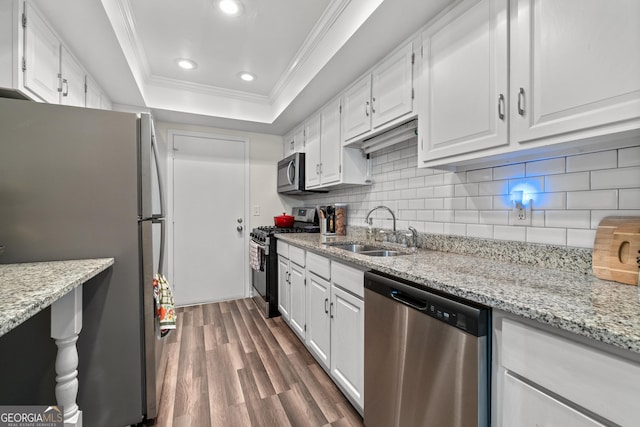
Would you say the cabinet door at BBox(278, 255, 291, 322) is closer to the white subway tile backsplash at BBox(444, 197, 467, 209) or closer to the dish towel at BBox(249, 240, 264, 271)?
the dish towel at BBox(249, 240, 264, 271)

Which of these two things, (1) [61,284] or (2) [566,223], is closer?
(1) [61,284]

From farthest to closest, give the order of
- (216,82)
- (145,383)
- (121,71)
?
(216,82), (121,71), (145,383)

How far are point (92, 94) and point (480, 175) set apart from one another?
295 centimetres

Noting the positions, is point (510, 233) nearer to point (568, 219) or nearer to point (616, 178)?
point (568, 219)

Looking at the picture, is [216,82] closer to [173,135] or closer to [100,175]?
[173,135]

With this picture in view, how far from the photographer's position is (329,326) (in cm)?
181

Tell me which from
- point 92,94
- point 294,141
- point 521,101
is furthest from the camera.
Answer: point 294,141

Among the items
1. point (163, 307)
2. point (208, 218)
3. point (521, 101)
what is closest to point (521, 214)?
point (521, 101)

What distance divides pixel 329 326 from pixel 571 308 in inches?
53.2

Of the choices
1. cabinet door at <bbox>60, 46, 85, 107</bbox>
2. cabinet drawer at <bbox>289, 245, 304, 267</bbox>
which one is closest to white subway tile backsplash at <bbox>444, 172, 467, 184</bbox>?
cabinet drawer at <bbox>289, 245, 304, 267</bbox>

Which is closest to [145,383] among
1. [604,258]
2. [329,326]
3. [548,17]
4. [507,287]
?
[329,326]

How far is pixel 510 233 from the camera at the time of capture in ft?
4.58

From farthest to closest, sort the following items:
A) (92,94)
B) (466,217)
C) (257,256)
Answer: (257,256), (92,94), (466,217)

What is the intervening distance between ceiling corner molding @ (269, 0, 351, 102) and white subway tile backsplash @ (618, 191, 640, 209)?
1684 millimetres
